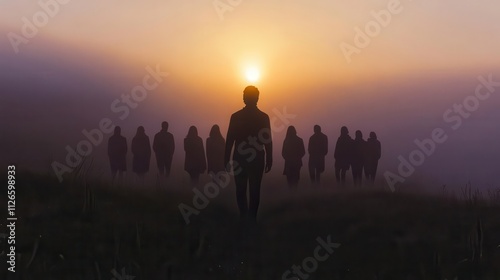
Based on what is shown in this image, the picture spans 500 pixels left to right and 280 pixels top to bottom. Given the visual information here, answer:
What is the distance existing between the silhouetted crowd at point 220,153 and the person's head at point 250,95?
5454mm

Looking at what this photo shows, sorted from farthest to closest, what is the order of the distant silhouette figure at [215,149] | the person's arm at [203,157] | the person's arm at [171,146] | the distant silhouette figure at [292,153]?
the distant silhouette figure at [292,153]
the person's arm at [203,157]
the person's arm at [171,146]
the distant silhouette figure at [215,149]

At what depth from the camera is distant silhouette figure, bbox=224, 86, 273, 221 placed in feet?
32.8

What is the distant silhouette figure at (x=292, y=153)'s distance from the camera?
16.0m

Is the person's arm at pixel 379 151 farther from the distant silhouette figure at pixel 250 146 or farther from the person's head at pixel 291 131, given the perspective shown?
the distant silhouette figure at pixel 250 146

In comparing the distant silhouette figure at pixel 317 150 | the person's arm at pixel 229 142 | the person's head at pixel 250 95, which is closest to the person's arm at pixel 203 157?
the distant silhouette figure at pixel 317 150

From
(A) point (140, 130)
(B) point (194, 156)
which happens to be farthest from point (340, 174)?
(A) point (140, 130)

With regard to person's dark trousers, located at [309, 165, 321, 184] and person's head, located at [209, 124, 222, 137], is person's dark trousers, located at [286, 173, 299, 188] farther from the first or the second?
person's head, located at [209, 124, 222, 137]

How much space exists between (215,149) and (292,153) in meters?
2.01

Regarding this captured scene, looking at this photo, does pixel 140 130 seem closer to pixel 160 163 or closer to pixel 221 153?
pixel 160 163

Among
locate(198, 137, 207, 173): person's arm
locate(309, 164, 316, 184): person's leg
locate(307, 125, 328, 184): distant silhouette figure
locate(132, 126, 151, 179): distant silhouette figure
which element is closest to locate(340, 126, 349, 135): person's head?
locate(307, 125, 328, 184): distant silhouette figure

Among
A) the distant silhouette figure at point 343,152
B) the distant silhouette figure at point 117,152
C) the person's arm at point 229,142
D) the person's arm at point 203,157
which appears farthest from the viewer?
the distant silhouette figure at point 343,152

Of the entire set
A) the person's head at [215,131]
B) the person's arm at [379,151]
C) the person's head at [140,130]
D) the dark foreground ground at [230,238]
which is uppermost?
the person's head at [140,130]

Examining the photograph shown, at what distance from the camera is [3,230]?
320 inches

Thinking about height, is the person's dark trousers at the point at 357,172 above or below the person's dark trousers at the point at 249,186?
above
